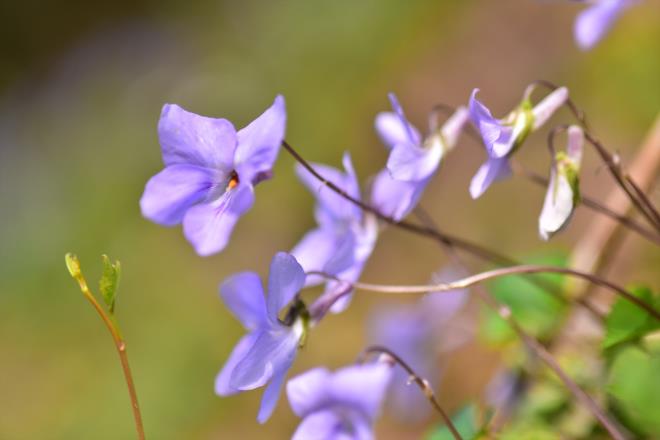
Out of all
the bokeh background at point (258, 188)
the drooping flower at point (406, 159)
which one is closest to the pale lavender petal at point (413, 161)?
the drooping flower at point (406, 159)

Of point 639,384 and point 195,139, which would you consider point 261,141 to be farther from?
point 639,384

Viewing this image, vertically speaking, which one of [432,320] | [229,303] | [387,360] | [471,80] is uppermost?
[229,303]

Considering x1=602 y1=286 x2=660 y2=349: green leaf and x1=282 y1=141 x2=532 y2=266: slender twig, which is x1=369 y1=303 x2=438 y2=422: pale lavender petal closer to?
x1=282 y1=141 x2=532 y2=266: slender twig

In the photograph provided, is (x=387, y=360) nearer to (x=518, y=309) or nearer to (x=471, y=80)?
(x=518, y=309)

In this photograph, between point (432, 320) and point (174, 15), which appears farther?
point (174, 15)

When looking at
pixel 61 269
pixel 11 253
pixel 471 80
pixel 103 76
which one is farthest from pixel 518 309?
pixel 103 76
